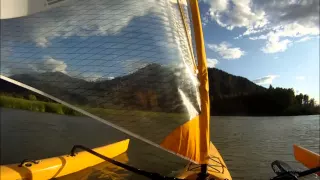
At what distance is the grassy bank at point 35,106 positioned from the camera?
42.2 metres

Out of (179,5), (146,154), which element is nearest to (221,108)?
(146,154)

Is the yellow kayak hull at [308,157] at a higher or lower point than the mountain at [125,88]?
lower

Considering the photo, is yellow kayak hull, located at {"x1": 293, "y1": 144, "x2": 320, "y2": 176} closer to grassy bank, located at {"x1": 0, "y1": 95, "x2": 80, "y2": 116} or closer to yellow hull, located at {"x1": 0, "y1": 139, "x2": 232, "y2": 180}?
yellow hull, located at {"x1": 0, "y1": 139, "x2": 232, "y2": 180}

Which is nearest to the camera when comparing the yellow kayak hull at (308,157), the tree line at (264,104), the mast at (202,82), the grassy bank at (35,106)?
the mast at (202,82)

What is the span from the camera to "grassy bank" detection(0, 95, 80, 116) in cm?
4219

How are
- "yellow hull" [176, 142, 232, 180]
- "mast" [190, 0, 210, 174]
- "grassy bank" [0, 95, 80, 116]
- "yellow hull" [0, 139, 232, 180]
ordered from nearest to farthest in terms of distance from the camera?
1. "mast" [190, 0, 210, 174]
2. "yellow hull" [176, 142, 232, 180]
3. "yellow hull" [0, 139, 232, 180]
4. "grassy bank" [0, 95, 80, 116]

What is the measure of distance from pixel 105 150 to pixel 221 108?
57.6m

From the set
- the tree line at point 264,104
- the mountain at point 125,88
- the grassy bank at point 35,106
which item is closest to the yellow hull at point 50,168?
the mountain at point 125,88

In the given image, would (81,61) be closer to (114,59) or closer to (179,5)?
(114,59)

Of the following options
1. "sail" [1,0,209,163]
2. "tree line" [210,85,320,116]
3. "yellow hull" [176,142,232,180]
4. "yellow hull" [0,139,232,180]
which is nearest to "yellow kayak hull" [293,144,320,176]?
"yellow hull" [0,139,232,180]

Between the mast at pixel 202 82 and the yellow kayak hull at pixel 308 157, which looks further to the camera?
the yellow kayak hull at pixel 308 157

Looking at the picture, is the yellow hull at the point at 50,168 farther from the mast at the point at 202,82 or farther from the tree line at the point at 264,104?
the tree line at the point at 264,104

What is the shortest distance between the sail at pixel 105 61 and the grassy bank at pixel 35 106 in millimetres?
37926

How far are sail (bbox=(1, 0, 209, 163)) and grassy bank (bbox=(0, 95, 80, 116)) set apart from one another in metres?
37.9
